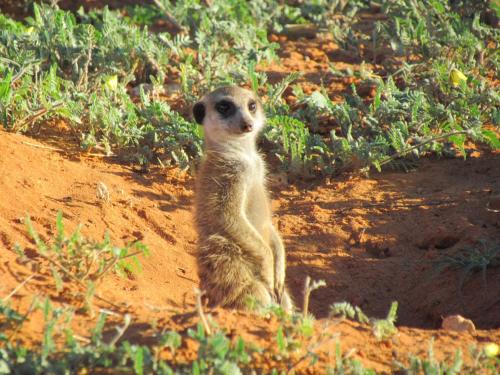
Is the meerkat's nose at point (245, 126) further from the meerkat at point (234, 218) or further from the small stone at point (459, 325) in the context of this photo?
the small stone at point (459, 325)

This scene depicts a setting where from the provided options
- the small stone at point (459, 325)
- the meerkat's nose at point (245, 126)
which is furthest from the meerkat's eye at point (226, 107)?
the small stone at point (459, 325)

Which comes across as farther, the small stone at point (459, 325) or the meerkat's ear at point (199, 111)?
the meerkat's ear at point (199, 111)

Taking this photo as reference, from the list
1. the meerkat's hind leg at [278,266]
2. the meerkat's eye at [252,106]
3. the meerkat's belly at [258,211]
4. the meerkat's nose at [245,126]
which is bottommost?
the meerkat's hind leg at [278,266]

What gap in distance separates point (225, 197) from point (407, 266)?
4.65 ft

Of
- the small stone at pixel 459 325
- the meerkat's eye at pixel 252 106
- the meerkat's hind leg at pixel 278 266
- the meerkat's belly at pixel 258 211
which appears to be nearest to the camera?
the small stone at pixel 459 325

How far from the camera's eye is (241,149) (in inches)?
177

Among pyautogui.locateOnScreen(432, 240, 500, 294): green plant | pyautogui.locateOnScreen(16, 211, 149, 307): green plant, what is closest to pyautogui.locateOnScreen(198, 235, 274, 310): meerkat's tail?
pyautogui.locateOnScreen(16, 211, 149, 307): green plant

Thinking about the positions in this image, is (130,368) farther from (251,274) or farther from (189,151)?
(189,151)

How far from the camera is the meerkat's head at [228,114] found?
4.51 metres

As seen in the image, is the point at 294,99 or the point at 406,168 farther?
the point at 294,99

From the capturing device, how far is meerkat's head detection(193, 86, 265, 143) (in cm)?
451

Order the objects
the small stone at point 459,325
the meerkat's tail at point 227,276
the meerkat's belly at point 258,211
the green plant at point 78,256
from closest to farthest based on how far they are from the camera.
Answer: the green plant at point 78,256
the small stone at point 459,325
the meerkat's tail at point 227,276
the meerkat's belly at point 258,211

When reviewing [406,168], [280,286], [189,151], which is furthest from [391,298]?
[189,151]

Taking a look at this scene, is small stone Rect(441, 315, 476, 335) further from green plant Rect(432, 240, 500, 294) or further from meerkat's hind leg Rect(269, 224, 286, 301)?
meerkat's hind leg Rect(269, 224, 286, 301)
